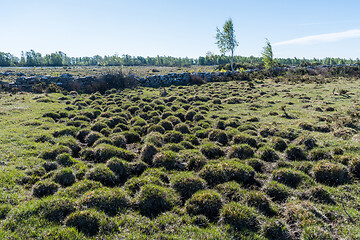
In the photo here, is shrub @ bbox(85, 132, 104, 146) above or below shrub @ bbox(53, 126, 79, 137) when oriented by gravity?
below

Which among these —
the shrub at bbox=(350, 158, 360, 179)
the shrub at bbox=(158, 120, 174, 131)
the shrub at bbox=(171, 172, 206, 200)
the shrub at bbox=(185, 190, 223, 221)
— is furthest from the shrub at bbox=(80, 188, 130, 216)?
the shrub at bbox=(350, 158, 360, 179)

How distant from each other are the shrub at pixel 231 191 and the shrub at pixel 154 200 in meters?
1.68

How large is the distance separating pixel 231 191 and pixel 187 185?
1626mm

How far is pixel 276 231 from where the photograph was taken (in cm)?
567

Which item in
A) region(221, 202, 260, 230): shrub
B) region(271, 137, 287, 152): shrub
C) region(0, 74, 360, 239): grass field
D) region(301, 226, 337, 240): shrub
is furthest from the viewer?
region(271, 137, 287, 152): shrub

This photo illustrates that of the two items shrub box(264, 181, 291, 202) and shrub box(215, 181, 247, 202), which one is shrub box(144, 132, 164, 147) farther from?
shrub box(264, 181, 291, 202)

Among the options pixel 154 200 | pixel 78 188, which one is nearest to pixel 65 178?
pixel 78 188

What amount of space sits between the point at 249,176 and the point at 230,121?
7.50m

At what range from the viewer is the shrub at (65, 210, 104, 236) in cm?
562

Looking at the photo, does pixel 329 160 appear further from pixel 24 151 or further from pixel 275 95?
pixel 275 95

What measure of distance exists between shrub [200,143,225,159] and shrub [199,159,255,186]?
175 centimetres

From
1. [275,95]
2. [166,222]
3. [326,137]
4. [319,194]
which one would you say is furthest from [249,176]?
[275,95]

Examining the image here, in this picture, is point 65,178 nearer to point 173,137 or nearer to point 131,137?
point 131,137

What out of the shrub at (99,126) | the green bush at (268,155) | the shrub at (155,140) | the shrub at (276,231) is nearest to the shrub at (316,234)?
the shrub at (276,231)
